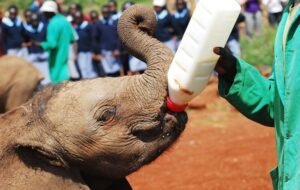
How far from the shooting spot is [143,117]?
4.13m

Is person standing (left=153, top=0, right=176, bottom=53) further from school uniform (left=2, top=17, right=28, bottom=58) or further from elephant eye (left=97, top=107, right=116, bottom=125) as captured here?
elephant eye (left=97, top=107, right=116, bottom=125)

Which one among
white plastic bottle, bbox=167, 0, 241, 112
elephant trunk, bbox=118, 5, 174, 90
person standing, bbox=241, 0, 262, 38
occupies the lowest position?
person standing, bbox=241, 0, 262, 38

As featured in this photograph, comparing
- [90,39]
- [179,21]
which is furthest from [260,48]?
[90,39]

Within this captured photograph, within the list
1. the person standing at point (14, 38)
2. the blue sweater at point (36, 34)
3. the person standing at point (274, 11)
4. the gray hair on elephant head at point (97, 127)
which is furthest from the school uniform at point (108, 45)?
the gray hair on elephant head at point (97, 127)

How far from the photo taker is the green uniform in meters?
15.2

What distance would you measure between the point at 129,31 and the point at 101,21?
50.0 feet

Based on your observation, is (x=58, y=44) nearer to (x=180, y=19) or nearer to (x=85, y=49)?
(x=85, y=49)

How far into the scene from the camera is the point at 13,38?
18938 mm

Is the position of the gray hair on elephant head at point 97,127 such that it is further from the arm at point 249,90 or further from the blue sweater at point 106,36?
the blue sweater at point 106,36

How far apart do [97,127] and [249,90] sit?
824 mm

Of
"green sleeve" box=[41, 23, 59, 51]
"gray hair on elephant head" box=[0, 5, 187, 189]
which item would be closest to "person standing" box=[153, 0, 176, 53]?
"green sleeve" box=[41, 23, 59, 51]

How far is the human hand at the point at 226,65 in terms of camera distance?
381 centimetres

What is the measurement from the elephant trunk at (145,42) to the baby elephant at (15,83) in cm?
675

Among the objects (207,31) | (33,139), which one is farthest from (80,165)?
(207,31)
